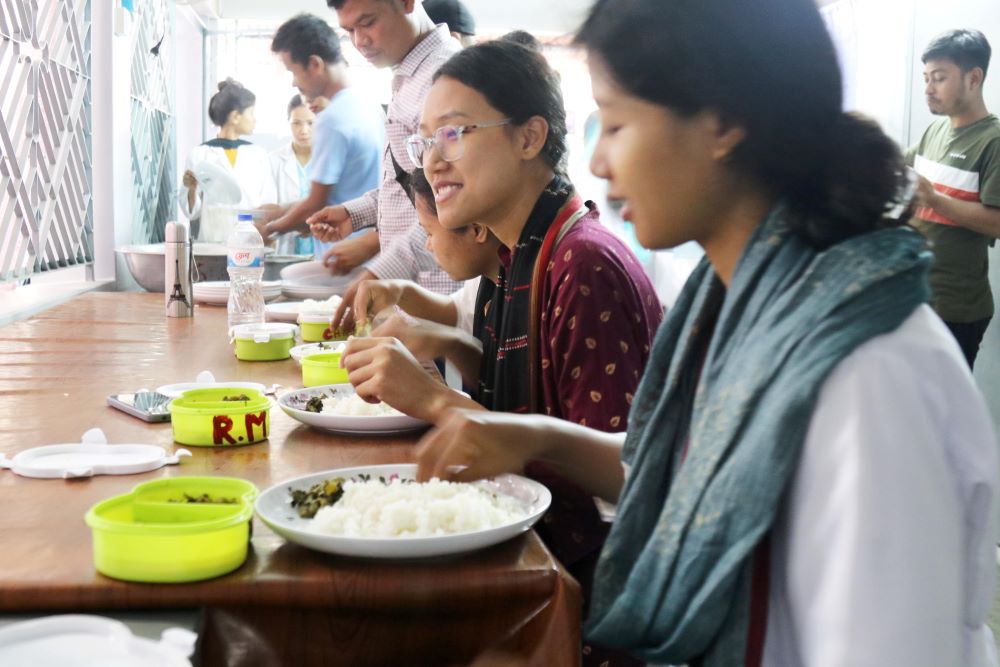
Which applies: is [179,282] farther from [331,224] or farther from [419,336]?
[419,336]

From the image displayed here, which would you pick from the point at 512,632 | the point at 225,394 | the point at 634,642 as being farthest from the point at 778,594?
the point at 225,394

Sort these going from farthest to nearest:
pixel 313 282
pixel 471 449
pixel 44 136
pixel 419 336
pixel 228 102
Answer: pixel 228 102
pixel 313 282
pixel 44 136
pixel 419 336
pixel 471 449

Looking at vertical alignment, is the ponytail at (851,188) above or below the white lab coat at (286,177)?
above

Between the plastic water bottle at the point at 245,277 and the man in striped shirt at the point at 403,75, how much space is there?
1.07 feet

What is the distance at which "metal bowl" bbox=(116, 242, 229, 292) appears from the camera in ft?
12.4

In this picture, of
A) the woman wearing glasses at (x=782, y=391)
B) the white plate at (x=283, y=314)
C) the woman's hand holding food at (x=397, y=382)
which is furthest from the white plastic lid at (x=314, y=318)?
the woman wearing glasses at (x=782, y=391)

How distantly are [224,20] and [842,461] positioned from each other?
23.2 feet

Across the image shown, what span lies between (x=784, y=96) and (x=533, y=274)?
0.82m

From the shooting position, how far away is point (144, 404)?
167 centimetres

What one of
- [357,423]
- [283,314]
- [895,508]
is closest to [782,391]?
[895,508]

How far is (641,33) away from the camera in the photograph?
0.97 m

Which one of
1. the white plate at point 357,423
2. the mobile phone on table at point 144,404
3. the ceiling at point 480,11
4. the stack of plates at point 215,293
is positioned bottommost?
the stack of plates at point 215,293

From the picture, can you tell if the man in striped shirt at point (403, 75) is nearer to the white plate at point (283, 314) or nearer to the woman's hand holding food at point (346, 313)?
the white plate at point (283, 314)

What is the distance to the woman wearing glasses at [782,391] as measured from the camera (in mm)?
746
